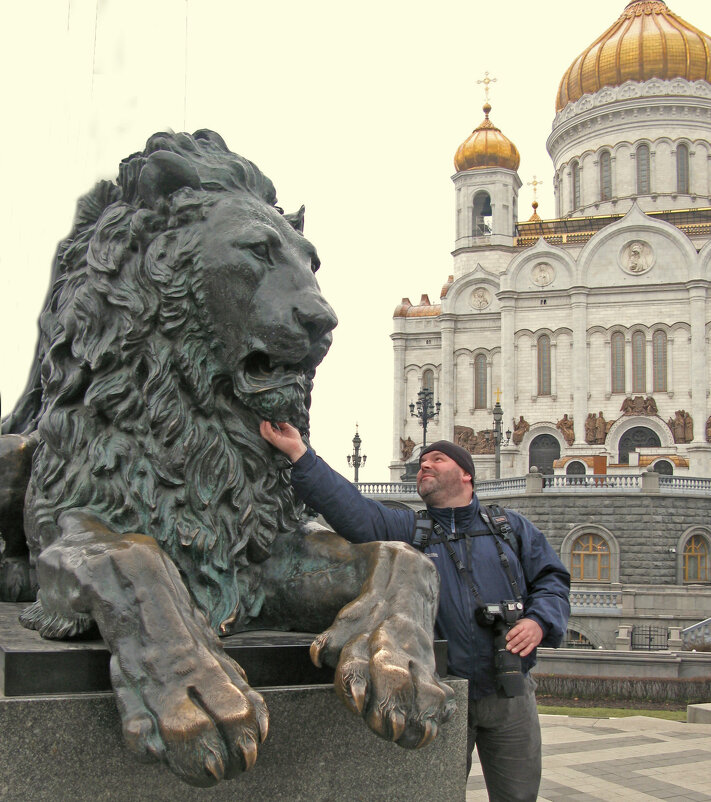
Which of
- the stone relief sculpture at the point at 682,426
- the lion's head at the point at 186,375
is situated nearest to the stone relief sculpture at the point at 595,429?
the stone relief sculpture at the point at 682,426

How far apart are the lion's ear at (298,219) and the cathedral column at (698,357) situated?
139 feet

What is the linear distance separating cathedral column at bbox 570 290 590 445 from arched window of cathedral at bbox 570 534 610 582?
16.6 metres

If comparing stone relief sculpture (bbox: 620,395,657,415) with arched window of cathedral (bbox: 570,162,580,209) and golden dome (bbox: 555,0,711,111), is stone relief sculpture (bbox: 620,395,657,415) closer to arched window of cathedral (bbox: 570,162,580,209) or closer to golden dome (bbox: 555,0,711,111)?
arched window of cathedral (bbox: 570,162,580,209)

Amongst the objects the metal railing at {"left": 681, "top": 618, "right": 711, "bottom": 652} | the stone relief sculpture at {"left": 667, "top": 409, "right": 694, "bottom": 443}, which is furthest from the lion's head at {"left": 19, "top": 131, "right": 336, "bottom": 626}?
the stone relief sculpture at {"left": 667, "top": 409, "right": 694, "bottom": 443}

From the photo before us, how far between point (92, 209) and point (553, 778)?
15.7ft

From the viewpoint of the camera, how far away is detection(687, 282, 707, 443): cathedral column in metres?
42.5

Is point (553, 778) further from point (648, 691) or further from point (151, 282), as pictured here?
point (648, 691)

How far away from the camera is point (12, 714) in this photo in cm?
179

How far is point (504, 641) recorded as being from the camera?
2916 mm

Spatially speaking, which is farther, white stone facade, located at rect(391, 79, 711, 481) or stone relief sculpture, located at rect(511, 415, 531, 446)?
stone relief sculpture, located at rect(511, 415, 531, 446)

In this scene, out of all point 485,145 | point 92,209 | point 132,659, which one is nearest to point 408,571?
point 132,659

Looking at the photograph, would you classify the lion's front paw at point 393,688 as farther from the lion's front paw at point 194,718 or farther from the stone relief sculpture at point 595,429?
the stone relief sculpture at point 595,429

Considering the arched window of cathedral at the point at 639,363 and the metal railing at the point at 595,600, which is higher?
the arched window of cathedral at the point at 639,363

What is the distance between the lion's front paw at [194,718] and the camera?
159cm
